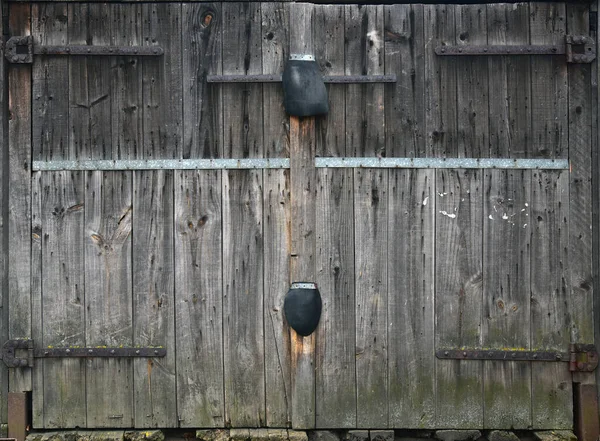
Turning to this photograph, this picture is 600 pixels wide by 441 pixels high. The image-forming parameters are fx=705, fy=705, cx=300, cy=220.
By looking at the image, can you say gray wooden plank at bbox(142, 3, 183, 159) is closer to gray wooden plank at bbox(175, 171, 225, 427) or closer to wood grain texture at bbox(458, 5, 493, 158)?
gray wooden plank at bbox(175, 171, 225, 427)

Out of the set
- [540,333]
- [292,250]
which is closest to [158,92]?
[292,250]

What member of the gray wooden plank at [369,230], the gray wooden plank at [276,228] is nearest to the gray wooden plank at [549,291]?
the gray wooden plank at [369,230]

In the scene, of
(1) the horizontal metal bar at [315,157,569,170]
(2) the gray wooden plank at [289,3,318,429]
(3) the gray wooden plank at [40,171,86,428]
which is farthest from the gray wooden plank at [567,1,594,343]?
(3) the gray wooden plank at [40,171,86,428]

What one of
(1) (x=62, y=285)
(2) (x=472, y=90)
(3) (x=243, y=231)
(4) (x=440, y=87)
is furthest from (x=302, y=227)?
(1) (x=62, y=285)

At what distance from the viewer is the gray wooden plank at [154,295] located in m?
4.15

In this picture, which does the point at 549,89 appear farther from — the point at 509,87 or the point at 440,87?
the point at 440,87

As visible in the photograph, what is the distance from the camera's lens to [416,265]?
4.16 metres

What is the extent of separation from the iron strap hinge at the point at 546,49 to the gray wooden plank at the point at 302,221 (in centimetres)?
82

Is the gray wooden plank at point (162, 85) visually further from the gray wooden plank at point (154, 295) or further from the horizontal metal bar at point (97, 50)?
the gray wooden plank at point (154, 295)

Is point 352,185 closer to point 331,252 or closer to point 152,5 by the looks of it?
point 331,252

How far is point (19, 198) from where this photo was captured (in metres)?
4.15

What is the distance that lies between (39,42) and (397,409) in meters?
3.02

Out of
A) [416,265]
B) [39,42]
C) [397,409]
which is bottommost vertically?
[397,409]

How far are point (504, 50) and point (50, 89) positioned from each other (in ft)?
8.81
